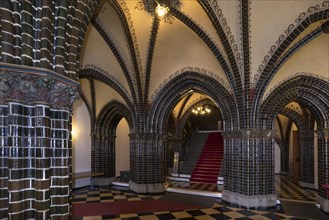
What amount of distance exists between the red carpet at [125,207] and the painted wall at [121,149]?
577cm

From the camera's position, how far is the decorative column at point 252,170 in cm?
810

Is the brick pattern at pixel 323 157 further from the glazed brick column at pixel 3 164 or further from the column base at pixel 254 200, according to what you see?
the glazed brick column at pixel 3 164

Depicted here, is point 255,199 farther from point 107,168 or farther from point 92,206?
point 107,168

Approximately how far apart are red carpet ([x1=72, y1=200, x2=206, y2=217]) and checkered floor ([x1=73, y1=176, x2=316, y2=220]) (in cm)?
37

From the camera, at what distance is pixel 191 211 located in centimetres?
775

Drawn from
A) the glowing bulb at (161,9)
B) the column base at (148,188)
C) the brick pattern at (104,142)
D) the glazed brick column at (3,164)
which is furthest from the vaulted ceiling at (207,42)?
the glazed brick column at (3,164)

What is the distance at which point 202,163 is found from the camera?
15.8 m

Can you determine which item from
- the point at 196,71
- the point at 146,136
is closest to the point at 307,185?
the point at 196,71

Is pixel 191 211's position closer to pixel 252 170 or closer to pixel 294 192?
pixel 252 170

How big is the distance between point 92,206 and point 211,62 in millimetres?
6217

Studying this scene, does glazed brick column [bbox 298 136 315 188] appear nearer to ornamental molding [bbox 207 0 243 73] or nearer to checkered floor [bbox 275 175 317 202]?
checkered floor [bbox 275 175 317 202]

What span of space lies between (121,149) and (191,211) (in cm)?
796

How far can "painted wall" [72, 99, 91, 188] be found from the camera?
1188 cm

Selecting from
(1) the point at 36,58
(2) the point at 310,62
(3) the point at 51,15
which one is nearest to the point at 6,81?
(1) the point at 36,58
